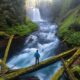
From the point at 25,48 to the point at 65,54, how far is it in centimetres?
664

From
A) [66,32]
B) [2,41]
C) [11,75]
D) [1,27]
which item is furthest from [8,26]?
[11,75]

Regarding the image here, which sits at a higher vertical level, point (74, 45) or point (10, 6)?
point (10, 6)

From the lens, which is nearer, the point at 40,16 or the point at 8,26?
the point at 8,26

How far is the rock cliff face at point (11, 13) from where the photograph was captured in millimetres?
27156

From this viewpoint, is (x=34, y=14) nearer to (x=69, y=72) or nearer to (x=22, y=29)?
(x=22, y=29)

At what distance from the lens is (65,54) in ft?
66.0

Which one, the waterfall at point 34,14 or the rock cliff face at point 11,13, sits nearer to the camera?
the rock cliff face at point 11,13

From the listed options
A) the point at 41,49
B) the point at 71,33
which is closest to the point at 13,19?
the point at 41,49

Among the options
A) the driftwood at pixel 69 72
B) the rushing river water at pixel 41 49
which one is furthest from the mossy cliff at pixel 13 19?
the driftwood at pixel 69 72

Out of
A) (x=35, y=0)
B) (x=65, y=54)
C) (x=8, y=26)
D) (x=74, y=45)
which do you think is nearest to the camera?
(x=65, y=54)

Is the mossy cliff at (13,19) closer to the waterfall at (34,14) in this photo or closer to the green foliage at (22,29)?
the green foliage at (22,29)

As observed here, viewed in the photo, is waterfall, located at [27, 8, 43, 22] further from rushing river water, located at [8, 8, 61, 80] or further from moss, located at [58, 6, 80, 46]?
moss, located at [58, 6, 80, 46]

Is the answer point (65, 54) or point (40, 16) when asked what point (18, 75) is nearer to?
point (65, 54)

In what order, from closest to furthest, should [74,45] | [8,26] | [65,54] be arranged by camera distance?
[65,54], [74,45], [8,26]
